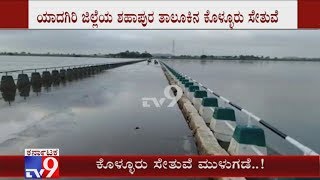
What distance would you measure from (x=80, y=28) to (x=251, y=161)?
16.5 feet

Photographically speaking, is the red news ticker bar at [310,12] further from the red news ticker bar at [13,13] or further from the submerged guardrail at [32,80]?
the submerged guardrail at [32,80]

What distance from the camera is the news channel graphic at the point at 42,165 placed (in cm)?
548

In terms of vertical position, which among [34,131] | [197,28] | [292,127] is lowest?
[292,127]

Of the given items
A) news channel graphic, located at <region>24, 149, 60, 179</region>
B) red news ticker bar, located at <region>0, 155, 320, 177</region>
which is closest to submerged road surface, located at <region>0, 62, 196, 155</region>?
news channel graphic, located at <region>24, 149, 60, 179</region>

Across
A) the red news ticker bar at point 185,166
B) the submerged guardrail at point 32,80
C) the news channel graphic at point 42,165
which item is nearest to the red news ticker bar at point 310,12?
the red news ticker bar at point 185,166

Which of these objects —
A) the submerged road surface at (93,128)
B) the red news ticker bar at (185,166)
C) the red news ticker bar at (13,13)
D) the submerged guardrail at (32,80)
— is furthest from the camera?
the submerged guardrail at (32,80)

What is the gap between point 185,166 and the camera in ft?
17.5

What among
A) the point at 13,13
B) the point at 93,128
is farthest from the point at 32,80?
the point at 13,13

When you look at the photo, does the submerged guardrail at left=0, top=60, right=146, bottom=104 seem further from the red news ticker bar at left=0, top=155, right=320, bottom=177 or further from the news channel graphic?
the red news ticker bar at left=0, top=155, right=320, bottom=177

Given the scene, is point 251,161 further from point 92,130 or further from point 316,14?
point 92,130

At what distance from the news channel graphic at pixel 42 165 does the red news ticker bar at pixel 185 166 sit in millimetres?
67

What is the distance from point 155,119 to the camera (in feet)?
49.7

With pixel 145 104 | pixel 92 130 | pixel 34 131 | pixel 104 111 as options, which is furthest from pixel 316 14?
pixel 145 104

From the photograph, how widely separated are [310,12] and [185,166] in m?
4.47
